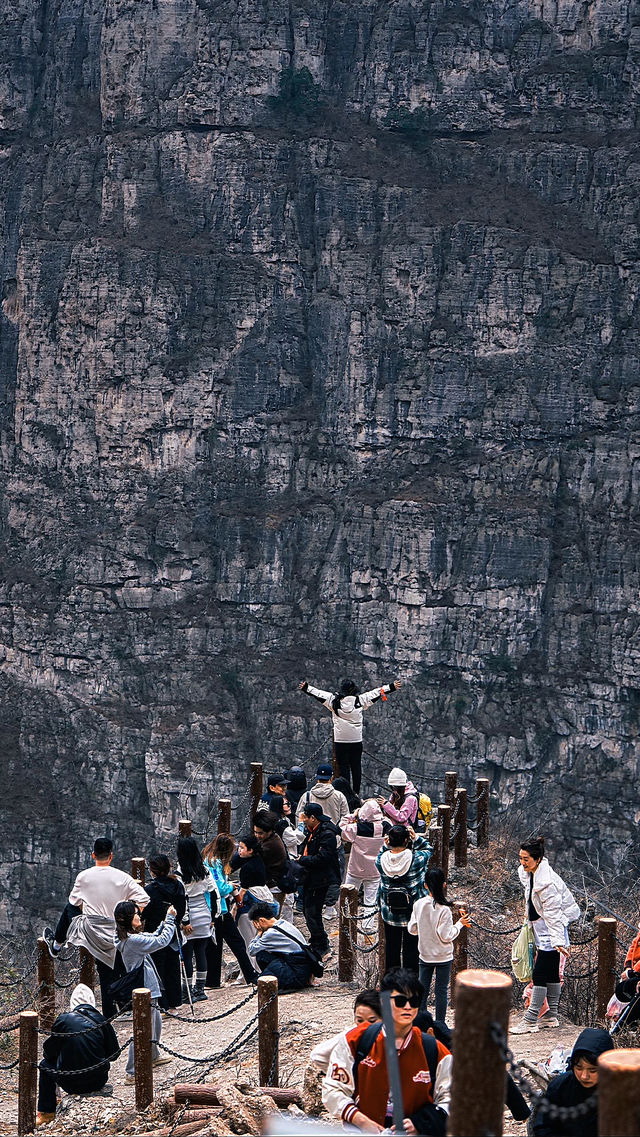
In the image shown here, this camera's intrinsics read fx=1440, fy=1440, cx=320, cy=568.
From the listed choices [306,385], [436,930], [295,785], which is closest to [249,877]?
[436,930]

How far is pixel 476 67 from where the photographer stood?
57.4 meters

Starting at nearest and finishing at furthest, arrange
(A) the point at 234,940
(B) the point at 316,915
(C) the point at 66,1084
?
(C) the point at 66,1084 < (A) the point at 234,940 < (B) the point at 316,915

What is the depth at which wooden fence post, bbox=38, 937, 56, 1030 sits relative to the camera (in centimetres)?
1178

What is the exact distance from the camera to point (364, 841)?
1288cm

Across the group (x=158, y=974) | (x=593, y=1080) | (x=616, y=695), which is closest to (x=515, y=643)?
(x=616, y=695)

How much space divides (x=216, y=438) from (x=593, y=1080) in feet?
170

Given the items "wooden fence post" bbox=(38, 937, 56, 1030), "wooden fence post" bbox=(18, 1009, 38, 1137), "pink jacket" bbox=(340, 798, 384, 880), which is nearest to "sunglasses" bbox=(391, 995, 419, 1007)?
"wooden fence post" bbox=(18, 1009, 38, 1137)

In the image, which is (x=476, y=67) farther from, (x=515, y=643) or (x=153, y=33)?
(x=515, y=643)

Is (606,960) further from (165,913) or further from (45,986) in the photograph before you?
(45,986)

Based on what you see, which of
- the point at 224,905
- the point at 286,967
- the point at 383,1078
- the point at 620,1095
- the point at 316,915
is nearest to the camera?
the point at 620,1095

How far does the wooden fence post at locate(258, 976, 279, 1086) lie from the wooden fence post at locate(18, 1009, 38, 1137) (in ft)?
5.33

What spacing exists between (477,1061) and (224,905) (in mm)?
6747

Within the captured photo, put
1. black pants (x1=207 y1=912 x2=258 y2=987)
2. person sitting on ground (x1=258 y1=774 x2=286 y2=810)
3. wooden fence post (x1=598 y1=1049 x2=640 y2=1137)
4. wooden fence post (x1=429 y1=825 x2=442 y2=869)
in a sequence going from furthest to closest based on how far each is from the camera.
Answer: wooden fence post (x1=429 y1=825 x2=442 y2=869), person sitting on ground (x1=258 y1=774 x2=286 y2=810), black pants (x1=207 y1=912 x2=258 y2=987), wooden fence post (x1=598 y1=1049 x2=640 y2=1137)

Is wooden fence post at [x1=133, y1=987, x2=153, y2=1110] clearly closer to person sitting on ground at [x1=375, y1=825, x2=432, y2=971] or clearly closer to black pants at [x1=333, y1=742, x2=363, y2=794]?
person sitting on ground at [x1=375, y1=825, x2=432, y2=971]
